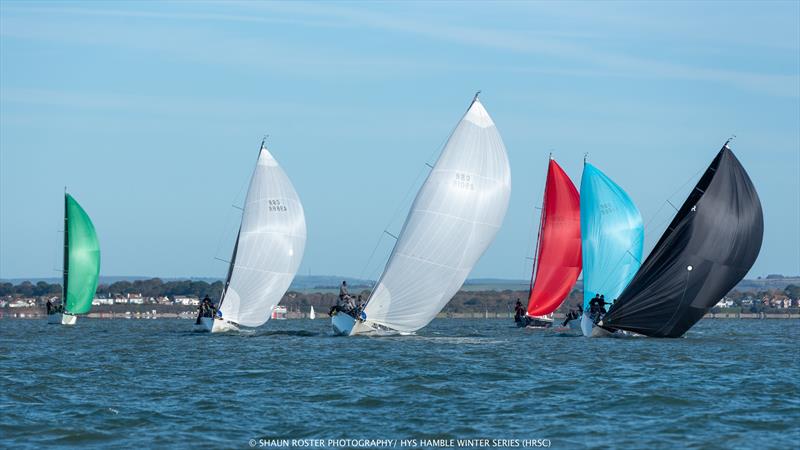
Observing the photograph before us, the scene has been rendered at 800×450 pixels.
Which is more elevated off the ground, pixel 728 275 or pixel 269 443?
pixel 728 275

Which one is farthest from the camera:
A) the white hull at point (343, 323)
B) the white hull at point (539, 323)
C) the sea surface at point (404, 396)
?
the white hull at point (539, 323)

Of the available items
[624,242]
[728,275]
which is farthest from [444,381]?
[624,242]

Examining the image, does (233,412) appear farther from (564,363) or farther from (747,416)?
(564,363)

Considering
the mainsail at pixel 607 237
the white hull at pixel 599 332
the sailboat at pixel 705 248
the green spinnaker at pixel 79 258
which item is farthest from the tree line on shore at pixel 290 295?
the sailboat at pixel 705 248

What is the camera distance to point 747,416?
2602 cm

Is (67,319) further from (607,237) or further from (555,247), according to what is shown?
(607,237)

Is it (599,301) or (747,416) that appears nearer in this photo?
(747,416)

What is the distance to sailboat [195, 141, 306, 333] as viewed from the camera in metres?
57.0

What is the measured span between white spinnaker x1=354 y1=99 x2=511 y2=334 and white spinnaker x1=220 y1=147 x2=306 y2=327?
9942 mm

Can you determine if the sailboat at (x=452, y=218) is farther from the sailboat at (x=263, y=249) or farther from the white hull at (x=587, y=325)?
the sailboat at (x=263, y=249)

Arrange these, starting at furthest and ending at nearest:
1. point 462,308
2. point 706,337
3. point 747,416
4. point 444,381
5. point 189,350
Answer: point 462,308 < point 706,337 < point 189,350 < point 444,381 < point 747,416

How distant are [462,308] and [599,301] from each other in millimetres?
90556

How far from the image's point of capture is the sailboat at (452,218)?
156ft

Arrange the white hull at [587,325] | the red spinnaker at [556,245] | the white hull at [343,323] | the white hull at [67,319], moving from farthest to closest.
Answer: the white hull at [67,319]
the red spinnaker at [556,245]
the white hull at [587,325]
the white hull at [343,323]
